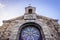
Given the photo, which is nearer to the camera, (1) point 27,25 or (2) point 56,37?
(2) point 56,37

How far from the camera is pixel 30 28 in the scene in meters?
15.5

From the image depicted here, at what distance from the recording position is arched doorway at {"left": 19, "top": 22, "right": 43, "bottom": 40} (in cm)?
1502

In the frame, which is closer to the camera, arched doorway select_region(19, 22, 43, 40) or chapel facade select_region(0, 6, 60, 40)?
chapel facade select_region(0, 6, 60, 40)

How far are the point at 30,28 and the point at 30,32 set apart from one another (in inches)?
16.8

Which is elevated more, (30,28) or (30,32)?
(30,28)

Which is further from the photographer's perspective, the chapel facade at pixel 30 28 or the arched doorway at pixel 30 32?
the arched doorway at pixel 30 32

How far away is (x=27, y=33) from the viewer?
15242mm

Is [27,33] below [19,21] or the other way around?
below

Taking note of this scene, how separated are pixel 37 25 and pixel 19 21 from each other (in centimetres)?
A: 171

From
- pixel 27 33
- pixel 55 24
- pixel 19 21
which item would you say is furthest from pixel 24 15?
pixel 55 24

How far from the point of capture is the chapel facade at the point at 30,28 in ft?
48.3

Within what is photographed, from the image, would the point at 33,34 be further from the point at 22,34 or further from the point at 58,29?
the point at 58,29

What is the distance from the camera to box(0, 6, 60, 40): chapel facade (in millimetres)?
14727

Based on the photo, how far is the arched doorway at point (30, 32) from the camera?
15023 mm
